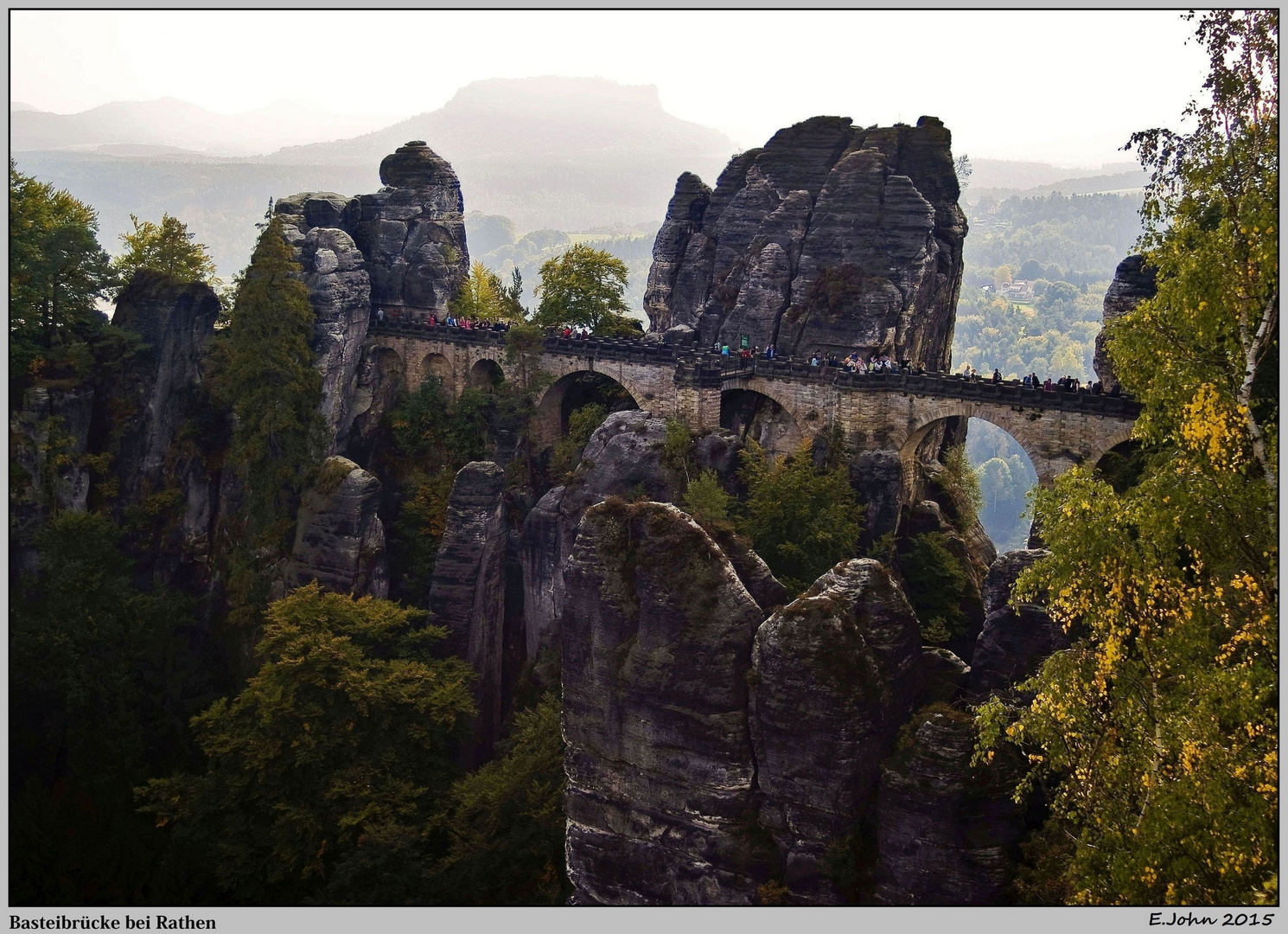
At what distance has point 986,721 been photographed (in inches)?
698

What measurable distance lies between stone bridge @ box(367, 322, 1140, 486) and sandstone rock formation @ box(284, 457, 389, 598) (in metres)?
8.39

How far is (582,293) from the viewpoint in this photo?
5084cm

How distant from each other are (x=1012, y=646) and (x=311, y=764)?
1924cm

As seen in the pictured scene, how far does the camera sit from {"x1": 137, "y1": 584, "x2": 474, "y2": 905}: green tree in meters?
31.1

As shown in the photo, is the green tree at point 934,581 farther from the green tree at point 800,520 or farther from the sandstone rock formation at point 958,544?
the green tree at point 800,520

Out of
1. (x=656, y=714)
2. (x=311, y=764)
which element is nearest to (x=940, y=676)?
(x=656, y=714)

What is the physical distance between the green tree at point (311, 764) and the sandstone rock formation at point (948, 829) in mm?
14048

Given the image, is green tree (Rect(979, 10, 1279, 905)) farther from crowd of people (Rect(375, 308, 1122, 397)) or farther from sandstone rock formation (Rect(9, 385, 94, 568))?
sandstone rock formation (Rect(9, 385, 94, 568))


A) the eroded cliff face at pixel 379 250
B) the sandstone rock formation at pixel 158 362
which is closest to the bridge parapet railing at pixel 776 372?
the eroded cliff face at pixel 379 250

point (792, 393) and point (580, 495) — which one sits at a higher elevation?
point (792, 393)

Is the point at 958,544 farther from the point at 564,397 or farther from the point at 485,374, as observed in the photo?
the point at 485,374

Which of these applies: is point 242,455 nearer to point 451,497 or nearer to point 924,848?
point 451,497

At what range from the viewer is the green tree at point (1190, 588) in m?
14.2

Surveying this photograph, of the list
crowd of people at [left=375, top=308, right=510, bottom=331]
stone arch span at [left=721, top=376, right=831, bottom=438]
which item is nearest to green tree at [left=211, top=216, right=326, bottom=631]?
crowd of people at [left=375, top=308, right=510, bottom=331]
